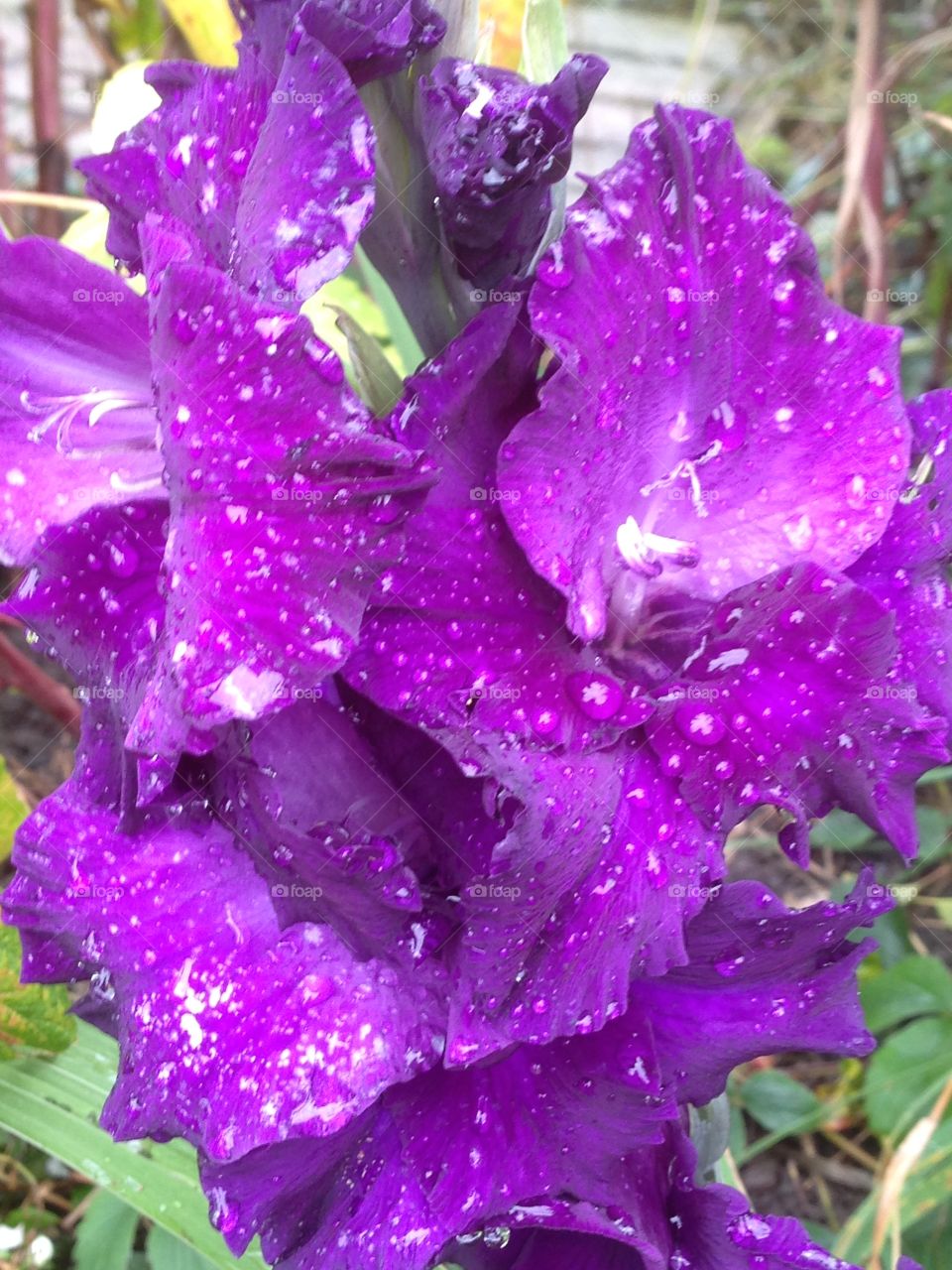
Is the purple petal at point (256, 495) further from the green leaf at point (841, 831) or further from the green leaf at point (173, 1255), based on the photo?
the green leaf at point (841, 831)

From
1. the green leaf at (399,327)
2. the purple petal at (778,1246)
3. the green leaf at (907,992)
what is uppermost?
the green leaf at (399,327)

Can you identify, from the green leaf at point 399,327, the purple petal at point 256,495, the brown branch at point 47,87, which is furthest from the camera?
the brown branch at point 47,87

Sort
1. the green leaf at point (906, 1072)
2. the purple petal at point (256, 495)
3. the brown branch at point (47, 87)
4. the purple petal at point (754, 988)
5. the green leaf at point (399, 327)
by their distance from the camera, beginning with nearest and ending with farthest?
the purple petal at point (256, 495) → the purple petal at point (754, 988) → the green leaf at point (399, 327) → the green leaf at point (906, 1072) → the brown branch at point (47, 87)

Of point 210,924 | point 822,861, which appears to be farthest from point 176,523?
point 822,861

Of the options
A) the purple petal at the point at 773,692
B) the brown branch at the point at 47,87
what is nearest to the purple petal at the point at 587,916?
the purple petal at the point at 773,692

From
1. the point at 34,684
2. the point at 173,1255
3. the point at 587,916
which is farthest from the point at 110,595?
the point at 34,684

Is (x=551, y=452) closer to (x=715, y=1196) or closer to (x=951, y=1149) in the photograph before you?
(x=715, y=1196)
